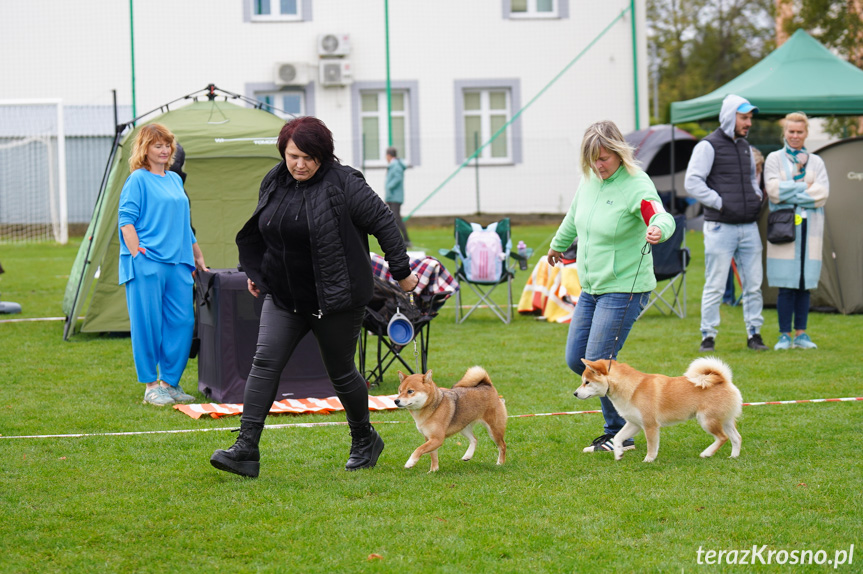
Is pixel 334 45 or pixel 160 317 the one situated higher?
pixel 334 45

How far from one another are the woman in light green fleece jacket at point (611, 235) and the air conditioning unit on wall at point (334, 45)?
16.3 m

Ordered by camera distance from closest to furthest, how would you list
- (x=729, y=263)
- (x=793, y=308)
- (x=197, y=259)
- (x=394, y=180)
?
(x=197, y=259) < (x=729, y=263) < (x=793, y=308) < (x=394, y=180)

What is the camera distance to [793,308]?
852cm

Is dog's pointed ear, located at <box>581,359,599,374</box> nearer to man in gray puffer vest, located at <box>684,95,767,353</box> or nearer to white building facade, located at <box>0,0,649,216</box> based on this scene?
man in gray puffer vest, located at <box>684,95,767,353</box>

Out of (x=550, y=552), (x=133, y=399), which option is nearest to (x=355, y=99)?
(x=133, y=399)

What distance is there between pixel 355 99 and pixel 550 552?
1797cm

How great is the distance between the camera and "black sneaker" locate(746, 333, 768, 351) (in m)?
8.30

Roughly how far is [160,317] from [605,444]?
9.90 ft

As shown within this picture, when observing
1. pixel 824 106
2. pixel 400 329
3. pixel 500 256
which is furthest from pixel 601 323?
pixel 824 106

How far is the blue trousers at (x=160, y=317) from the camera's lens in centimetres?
643

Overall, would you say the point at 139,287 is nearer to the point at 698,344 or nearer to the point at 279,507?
the point at 279,507

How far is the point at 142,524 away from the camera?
3947 millimetres

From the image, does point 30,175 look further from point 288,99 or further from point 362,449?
point 362,449

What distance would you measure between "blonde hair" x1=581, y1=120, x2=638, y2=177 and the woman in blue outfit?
286 centimetres
